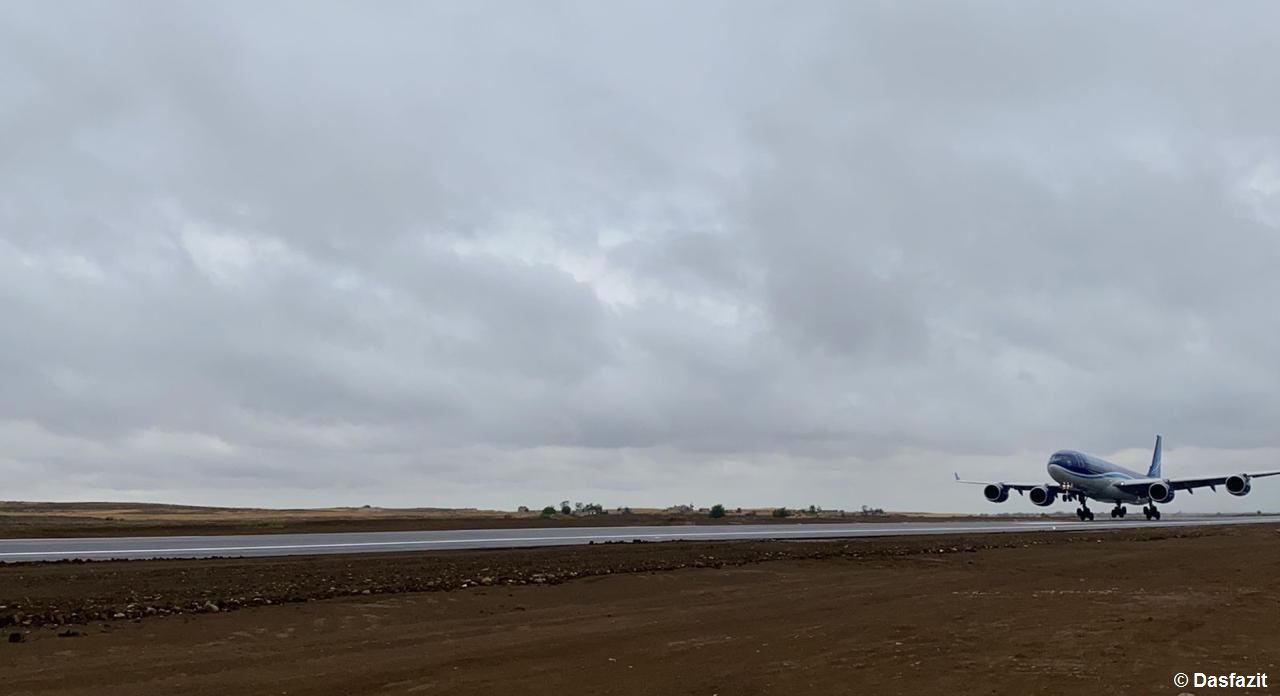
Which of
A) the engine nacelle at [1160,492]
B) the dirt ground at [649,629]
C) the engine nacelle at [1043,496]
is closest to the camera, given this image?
the dirt ground at [649,629]

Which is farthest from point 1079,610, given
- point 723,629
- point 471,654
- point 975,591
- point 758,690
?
point 471,654

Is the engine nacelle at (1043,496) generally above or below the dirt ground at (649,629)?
above

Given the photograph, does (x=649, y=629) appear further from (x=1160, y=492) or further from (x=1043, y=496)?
(x=1160, y=492)

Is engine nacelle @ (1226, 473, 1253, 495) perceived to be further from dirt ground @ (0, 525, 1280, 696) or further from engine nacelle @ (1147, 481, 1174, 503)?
dirt ground @ (0, 525, 1280, 696)

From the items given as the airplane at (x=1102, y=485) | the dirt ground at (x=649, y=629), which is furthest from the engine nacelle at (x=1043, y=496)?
the dirt ground at (x=649, y=629)

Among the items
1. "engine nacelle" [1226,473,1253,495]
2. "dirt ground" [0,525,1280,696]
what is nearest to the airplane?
"engine nacelle" [1226,473,1253,495]

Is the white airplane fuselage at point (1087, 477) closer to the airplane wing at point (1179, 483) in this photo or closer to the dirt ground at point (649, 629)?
the airplane wing at point (1179, 483)

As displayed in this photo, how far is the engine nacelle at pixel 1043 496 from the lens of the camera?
77500mm

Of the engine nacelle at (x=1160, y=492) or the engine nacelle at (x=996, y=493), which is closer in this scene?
the engine nacelle at (x=1160, y=492)

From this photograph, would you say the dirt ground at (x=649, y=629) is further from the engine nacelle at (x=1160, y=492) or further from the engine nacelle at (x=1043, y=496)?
the engine nacelle at (x=1043, y=496)

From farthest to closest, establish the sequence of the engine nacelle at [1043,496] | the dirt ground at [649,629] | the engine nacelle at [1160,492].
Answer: the engine nacelle at [1043,496] → the engine nacelle at [1160,492] → the dirt ground at [649,629]

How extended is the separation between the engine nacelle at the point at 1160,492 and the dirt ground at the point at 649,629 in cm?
5153

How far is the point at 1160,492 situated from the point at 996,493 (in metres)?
11.8

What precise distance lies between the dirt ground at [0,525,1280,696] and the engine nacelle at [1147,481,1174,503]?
5153 centimetres
